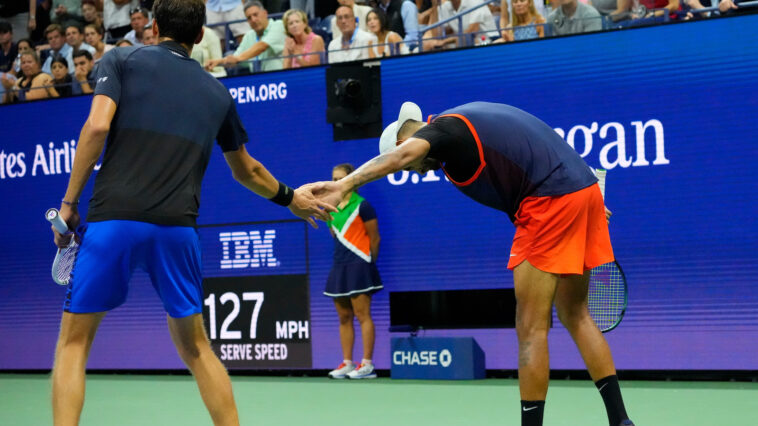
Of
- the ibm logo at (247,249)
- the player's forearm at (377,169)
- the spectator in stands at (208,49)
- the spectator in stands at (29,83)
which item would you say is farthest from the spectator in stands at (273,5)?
the player's forearm at (377,169)

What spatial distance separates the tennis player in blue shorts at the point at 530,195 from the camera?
4.45 metres

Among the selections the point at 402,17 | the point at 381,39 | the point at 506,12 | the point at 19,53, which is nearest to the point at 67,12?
the point at 19,53

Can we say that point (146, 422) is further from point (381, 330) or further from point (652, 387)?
point (652, 387)

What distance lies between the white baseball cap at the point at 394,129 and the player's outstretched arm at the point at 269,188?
1.27 feet

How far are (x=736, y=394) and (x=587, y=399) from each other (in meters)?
1.16

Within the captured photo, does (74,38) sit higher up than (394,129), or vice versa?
(74,38)

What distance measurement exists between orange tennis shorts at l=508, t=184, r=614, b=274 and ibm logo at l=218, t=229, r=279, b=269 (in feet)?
19.5

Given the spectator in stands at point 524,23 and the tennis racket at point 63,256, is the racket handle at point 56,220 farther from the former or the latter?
the spectator in stands at point 524,23

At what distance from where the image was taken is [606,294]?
20.2 ft

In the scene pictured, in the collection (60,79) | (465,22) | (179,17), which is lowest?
(179,17)

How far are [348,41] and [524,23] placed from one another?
6.54ft

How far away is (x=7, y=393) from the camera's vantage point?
9.48 meters

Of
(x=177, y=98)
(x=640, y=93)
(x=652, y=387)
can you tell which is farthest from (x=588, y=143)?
(x=177, y=98)

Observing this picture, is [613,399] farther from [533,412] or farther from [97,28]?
[97,28]
